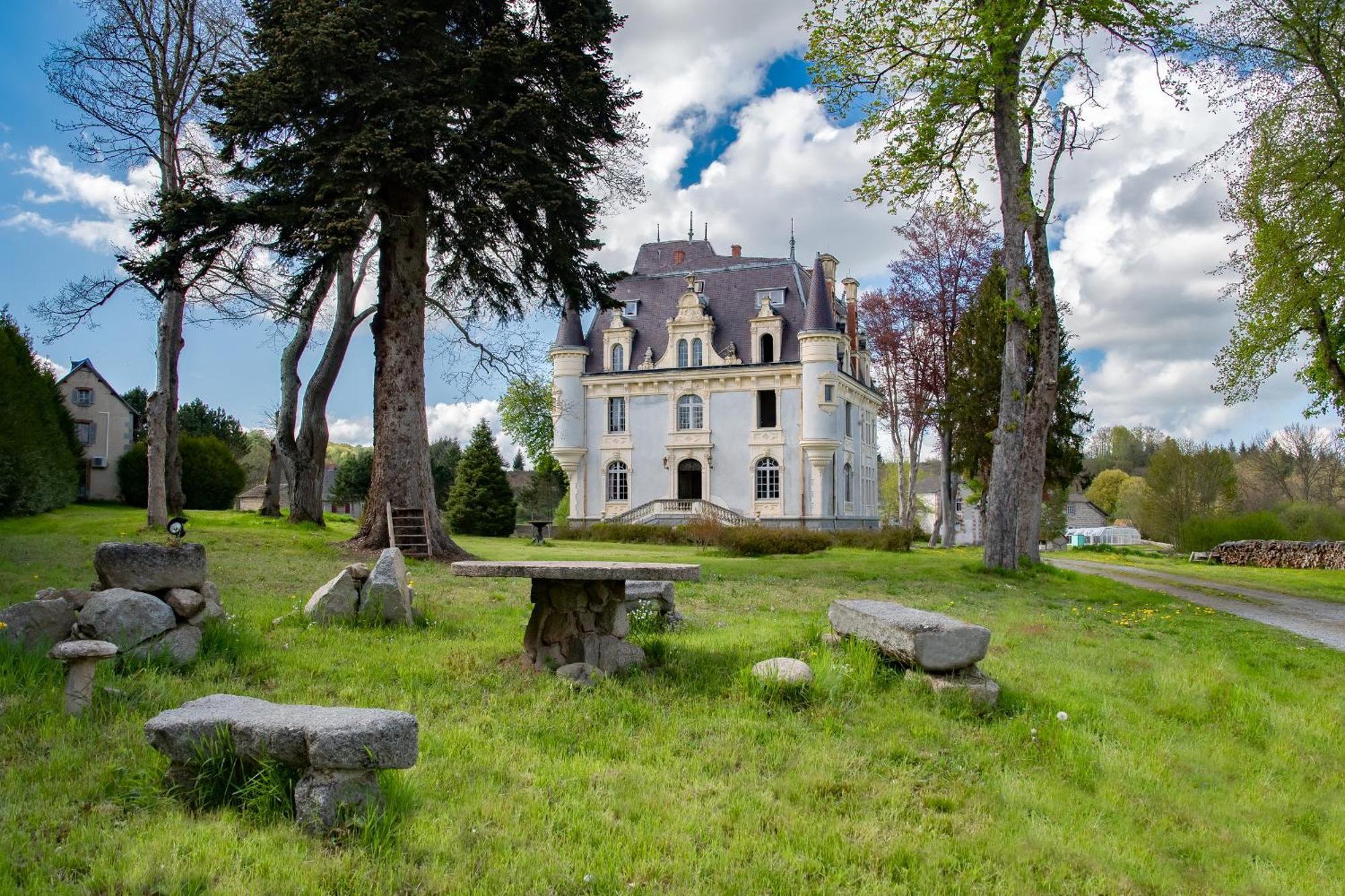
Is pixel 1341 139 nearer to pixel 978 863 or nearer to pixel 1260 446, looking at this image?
pixel 978 863

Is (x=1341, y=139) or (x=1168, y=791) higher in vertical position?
(x=1341, y=139)

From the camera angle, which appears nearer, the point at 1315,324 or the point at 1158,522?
the point at 1315,324

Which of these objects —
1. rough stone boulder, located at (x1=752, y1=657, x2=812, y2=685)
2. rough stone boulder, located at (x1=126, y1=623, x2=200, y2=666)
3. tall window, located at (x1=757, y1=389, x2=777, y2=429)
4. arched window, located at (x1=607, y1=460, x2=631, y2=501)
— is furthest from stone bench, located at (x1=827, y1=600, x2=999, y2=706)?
arched window, located at (x1=607, y1=460, x2=631, y2=501)

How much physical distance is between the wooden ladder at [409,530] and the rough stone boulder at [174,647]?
11.2 meters

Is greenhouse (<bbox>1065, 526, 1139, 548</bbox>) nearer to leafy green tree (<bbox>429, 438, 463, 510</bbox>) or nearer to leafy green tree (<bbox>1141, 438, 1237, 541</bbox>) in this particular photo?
leafy green tree (<bbox>1141, 438, 1237, 541</bbox>)

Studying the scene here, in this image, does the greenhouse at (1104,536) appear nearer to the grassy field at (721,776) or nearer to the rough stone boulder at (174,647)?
the grassy field at (721,776)

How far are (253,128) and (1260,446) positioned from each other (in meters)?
58.3

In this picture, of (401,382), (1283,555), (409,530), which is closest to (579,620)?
(409,530)

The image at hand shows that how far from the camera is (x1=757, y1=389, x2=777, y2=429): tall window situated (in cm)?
4359

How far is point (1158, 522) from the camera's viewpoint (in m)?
44.6

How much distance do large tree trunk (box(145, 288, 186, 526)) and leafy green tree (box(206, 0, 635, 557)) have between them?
23.3 ft

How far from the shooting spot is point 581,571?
6.44 metres

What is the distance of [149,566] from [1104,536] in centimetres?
7881

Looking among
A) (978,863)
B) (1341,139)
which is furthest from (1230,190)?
(978,863)
